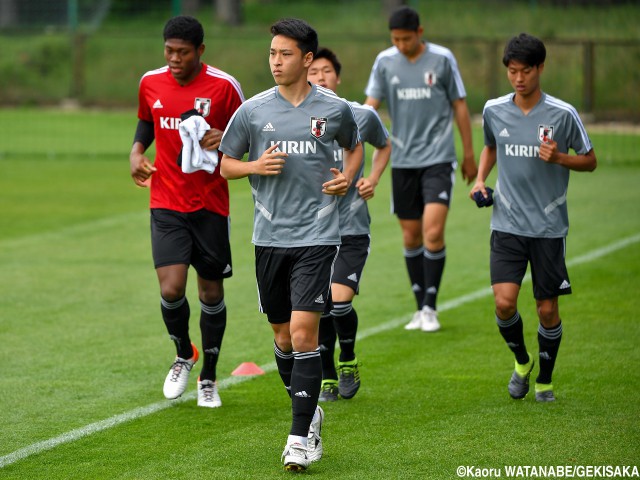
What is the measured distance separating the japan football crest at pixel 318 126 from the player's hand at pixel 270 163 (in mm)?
201

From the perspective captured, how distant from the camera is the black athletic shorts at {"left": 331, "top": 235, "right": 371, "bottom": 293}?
773 cm

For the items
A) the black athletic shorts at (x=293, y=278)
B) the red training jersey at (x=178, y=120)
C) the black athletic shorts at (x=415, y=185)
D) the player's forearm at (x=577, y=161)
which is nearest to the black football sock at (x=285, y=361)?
the black athletic shorts at (x=293, y=278)

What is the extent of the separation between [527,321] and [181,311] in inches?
142

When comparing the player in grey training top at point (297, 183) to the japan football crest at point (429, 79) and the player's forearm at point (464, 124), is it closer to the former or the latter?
the player's forearm at point (464, 124)

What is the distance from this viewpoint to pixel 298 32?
622 centimetres

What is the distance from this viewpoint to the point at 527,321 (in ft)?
32.7

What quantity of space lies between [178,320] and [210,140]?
119 cm

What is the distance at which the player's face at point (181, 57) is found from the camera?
286 inches

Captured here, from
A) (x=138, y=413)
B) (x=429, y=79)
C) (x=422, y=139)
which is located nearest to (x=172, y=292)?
(x=138, y=413)

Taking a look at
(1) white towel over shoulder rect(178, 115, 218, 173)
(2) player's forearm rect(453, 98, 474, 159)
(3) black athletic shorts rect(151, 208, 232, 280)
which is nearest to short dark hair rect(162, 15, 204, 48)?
(1) white towel over shoulder rect(178, 115, 218, 173)

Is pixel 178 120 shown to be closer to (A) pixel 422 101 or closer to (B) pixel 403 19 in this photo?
(B) pixel 403 19

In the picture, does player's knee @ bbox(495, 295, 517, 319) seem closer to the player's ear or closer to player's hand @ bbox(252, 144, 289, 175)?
player's hand @ bbox(252, 144, 289, 175)

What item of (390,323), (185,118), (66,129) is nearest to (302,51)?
(185,118)

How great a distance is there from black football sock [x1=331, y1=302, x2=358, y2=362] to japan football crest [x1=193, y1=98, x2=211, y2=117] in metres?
1.50
